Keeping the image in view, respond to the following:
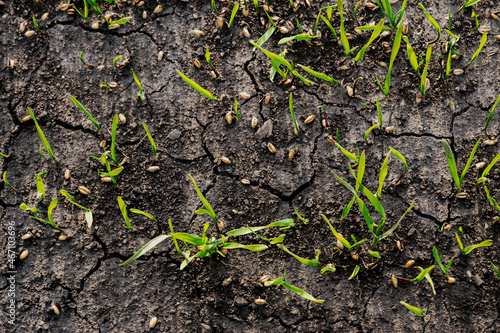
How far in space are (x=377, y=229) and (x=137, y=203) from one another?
47.8 inches

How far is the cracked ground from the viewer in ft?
6.25

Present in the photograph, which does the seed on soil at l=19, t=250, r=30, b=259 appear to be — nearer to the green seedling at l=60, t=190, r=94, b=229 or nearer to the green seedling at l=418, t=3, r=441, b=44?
the green seedling at l=60, t=190, r=94, b=229

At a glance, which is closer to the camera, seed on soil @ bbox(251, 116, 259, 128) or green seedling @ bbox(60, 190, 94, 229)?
green seedling @ bbox(60, 190, 94, 229)

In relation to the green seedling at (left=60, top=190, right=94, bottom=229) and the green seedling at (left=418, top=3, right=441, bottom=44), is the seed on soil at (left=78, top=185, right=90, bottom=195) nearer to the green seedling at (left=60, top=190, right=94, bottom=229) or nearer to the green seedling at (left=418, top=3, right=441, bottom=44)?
the green seedling at (left=60, top=190, right=94, bottom=229)

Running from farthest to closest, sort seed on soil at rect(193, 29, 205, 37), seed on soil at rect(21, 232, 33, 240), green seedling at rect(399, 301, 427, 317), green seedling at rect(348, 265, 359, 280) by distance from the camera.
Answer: seed on soil at rect(193, 29, 205, 37) → seed on soil at rect(21, 232, 33, 240) → green seedling at rect(348, 265, 359, 280) → green seedling at rect(399, 301, 427, 317)

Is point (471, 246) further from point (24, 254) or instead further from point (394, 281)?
point (24, 254)

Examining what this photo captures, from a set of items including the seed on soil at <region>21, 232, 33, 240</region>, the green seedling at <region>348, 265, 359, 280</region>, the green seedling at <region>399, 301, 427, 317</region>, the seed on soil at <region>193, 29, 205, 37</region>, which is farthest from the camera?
the seed on soil at <region>193, 29, 205, 37</region>

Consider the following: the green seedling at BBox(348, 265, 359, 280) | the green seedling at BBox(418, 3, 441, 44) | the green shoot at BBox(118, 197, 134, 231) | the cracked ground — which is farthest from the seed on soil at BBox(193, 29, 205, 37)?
the green seedling at BBox(348, 265, 359, 280)

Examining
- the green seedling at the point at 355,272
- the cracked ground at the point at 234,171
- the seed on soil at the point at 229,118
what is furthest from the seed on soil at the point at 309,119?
the green seedling at the point at 355,272

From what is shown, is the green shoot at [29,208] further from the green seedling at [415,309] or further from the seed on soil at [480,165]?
the seed on soil at [480,165]

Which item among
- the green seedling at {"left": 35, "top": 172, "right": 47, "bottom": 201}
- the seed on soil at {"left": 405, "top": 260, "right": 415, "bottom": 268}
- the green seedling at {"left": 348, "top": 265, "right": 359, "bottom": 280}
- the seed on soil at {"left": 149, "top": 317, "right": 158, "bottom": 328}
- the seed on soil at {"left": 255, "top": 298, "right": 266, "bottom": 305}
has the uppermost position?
the green seedling at {"left": 35, "top": 172, "right": 47, "bottom": 201}

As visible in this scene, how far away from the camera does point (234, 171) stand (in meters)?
2.02

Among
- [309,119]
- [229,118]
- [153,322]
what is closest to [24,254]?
[153,322]

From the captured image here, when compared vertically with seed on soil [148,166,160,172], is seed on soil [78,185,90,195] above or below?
below
